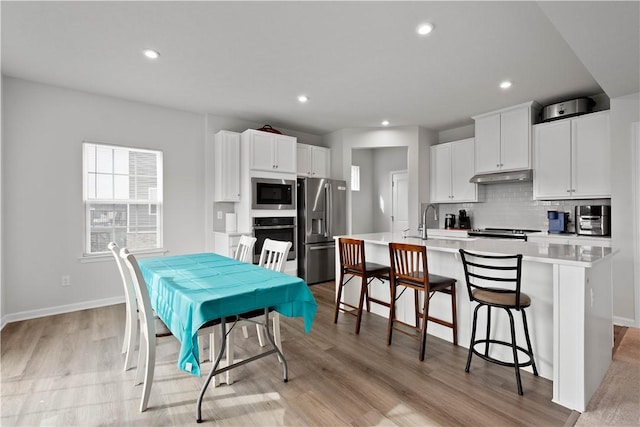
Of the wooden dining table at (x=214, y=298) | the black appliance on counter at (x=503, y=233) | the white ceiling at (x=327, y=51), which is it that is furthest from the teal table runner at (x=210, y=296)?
the black appliance on counter at (x=503, y=233)

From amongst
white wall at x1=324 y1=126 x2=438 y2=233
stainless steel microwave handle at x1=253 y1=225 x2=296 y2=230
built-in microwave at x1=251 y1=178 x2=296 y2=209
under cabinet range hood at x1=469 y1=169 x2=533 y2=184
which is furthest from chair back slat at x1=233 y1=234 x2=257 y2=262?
under cabinet range hood at x1=469 y1=169 x2=533 y2=184

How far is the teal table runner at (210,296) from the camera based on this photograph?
5.50 ft

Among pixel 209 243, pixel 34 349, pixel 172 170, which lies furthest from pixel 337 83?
pixel 34 349

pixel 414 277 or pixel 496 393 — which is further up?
pixel 414 277

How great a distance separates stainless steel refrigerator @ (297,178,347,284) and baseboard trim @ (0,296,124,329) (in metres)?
2.67

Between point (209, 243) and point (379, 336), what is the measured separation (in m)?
2.99

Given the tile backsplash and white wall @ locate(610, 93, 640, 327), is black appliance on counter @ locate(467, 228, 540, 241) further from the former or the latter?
white wall @ locate(610, 93, 640, 327)

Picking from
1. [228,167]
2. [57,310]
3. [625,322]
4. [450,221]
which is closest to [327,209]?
[228,167]

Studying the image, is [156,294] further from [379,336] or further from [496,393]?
[496,393]

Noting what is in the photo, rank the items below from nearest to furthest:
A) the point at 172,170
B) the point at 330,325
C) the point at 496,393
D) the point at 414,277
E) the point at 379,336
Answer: the point at 496,393 → the point at 414,277 → the point at 379,336 → the point at 330,325 → the point at 172,170

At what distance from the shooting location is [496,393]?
2.06 m

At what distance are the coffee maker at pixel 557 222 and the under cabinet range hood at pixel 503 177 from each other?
0.58m

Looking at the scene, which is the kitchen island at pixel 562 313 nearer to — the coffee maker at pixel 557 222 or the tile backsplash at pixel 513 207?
the coffee maker at pixel 557 222

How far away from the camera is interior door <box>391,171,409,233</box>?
22.8 feet
